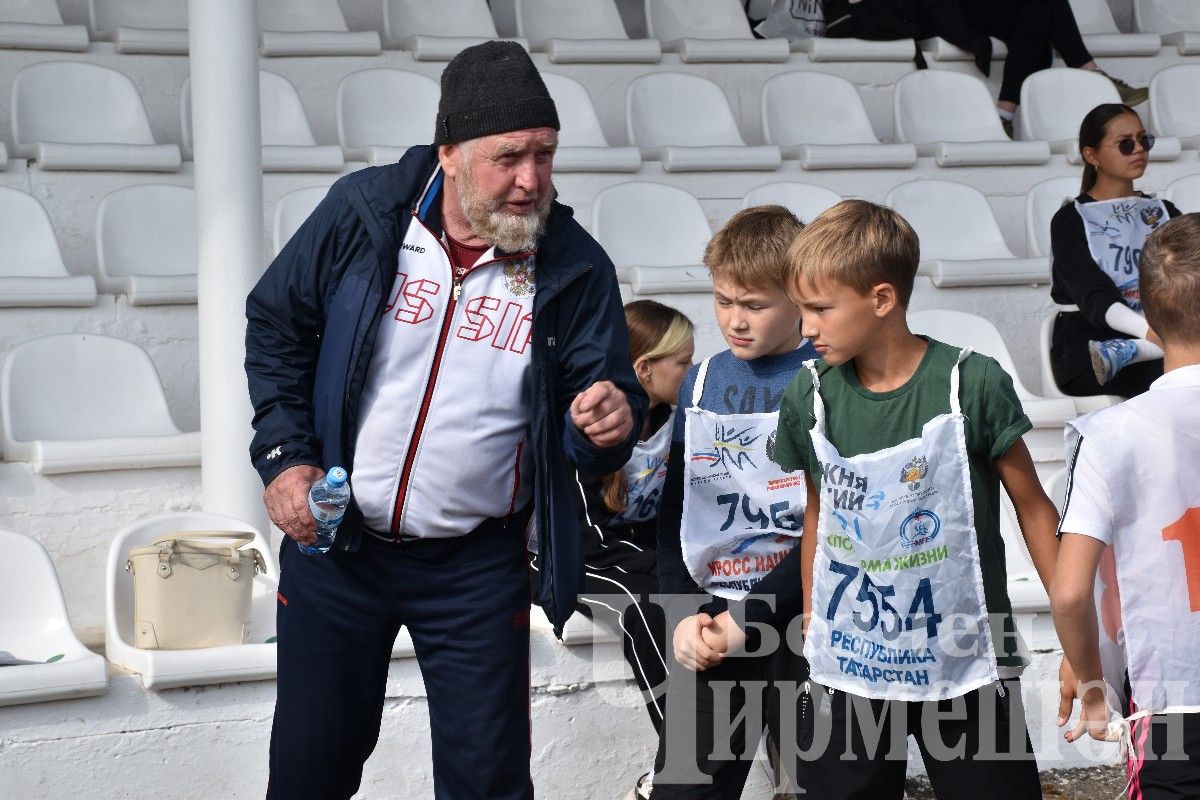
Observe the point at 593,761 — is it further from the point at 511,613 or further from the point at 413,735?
the point at 511,613

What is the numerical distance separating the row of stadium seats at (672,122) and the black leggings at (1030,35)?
21 centimetres

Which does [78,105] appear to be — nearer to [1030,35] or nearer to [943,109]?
[943,109]

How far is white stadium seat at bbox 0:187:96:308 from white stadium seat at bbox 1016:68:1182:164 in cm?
445

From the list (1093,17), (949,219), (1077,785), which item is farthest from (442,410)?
(1093,17)

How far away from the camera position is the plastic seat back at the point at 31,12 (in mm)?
6082

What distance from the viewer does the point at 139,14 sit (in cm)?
642

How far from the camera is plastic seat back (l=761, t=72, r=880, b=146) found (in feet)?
21.6

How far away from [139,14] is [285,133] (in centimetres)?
120

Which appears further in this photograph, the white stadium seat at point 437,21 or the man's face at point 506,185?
the white stadium seat at point 437,21

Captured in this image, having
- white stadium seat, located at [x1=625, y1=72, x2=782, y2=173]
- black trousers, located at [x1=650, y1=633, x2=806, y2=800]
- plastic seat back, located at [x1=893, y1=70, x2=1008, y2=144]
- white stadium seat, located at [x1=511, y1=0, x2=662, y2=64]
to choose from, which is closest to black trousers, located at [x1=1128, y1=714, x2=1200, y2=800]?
black trousers, located at [x1=650, y1=633, x2=806, y2=800]

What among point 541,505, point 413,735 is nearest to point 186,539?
point 413,735

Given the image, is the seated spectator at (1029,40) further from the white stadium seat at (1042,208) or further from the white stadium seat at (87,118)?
the white stadium seat at (87,118)

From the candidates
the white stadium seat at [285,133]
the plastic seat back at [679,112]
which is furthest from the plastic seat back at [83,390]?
the plastic seat back at [679,112]

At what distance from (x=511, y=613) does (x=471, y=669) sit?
11 centimetres
